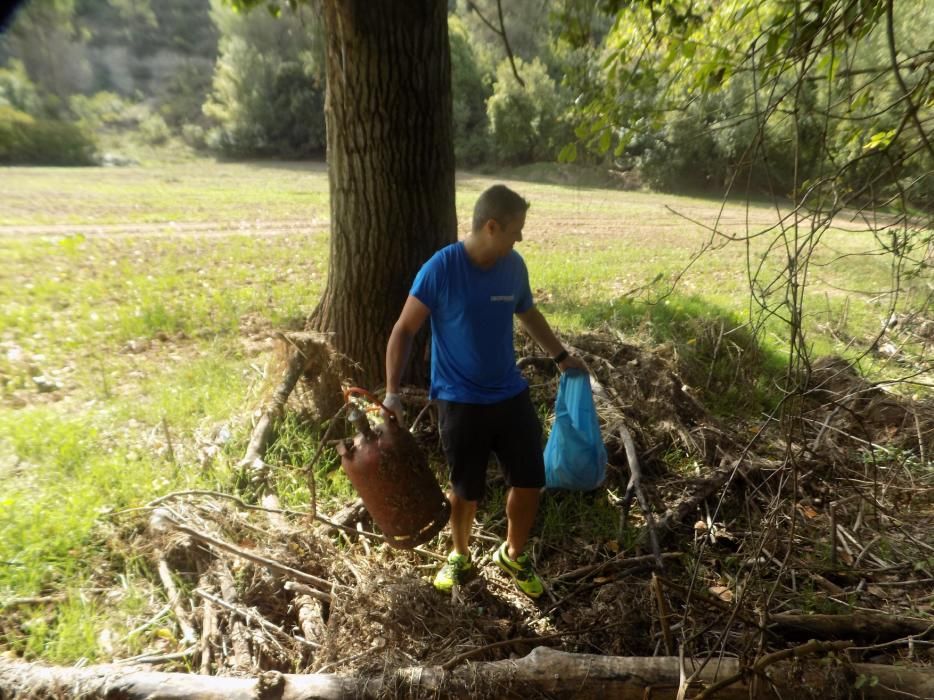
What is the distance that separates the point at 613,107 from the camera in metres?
3.25

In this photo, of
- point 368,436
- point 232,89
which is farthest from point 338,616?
point 232,89

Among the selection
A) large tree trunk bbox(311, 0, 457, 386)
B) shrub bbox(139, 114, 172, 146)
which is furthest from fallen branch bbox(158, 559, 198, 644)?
shrub bbox(139, 114, 172, 146)

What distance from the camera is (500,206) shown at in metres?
2.08

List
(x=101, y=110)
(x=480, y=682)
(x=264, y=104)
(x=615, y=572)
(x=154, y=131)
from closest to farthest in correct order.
→ (x=480, y=682), (x=615, y=572), (x=264, y=104), (x=154, y=131), (x=101, y=110)

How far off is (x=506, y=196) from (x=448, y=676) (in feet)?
6.11

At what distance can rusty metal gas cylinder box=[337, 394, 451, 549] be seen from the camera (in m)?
2.21

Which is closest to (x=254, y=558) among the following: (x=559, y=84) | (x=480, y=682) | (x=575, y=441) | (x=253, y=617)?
(x=253, y=617)

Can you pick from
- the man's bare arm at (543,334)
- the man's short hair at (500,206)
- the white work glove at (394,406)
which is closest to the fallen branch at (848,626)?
the man's bare arm at (543,334)

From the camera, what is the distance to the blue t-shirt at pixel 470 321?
7.23 ft

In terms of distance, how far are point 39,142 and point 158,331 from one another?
26.8 m

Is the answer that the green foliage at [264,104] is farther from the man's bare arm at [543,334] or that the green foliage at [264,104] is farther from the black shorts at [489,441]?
the black shorts at [489,441]

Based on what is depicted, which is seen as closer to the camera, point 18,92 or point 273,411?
point 273,411

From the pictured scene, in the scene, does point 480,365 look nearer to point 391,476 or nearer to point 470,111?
point 391,476

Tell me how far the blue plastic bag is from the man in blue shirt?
0.46 meters
